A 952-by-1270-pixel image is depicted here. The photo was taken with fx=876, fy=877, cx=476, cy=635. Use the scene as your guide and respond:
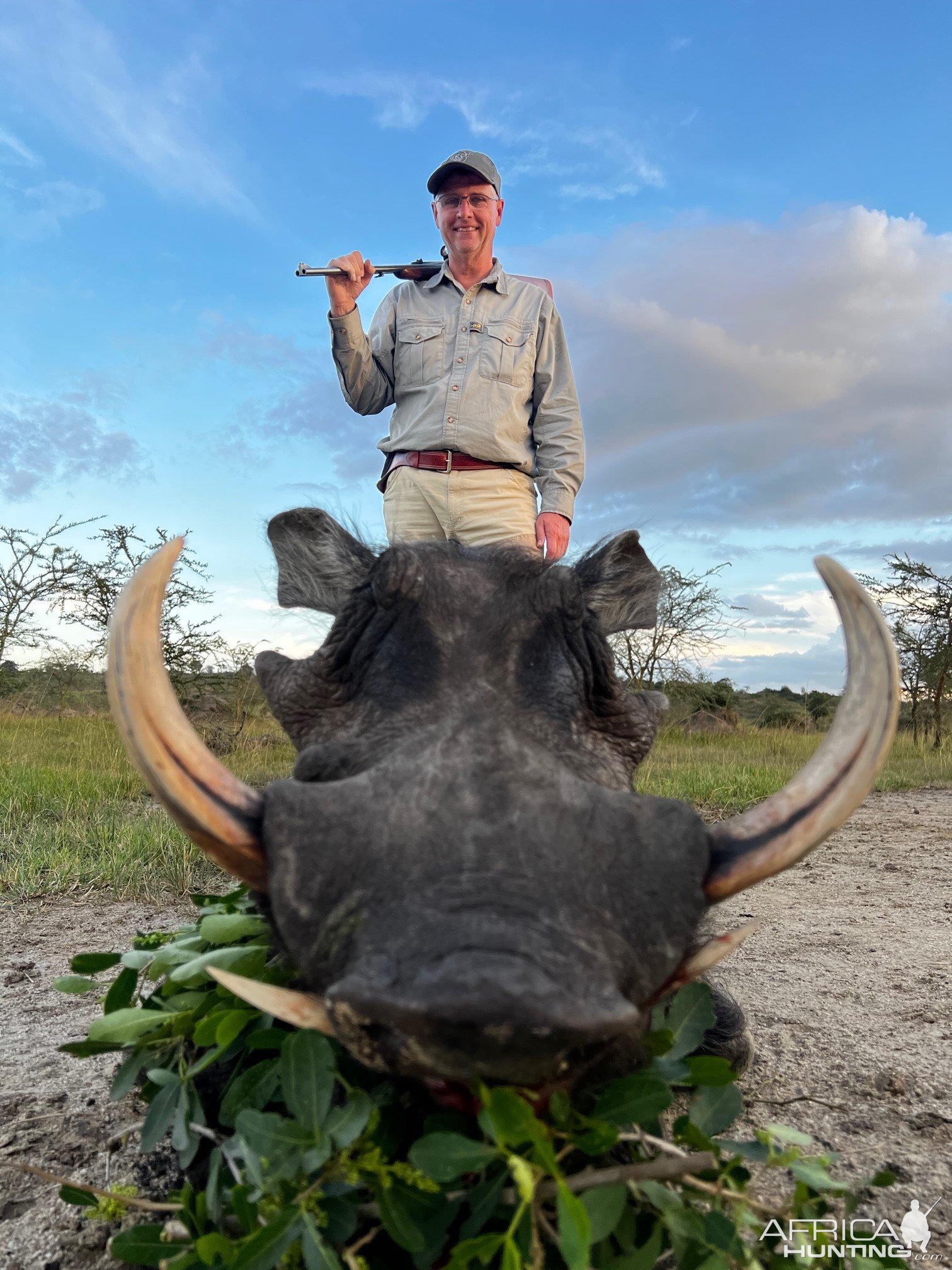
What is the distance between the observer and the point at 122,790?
741cm

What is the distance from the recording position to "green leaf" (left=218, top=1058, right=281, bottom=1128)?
Result: 1.68 metres

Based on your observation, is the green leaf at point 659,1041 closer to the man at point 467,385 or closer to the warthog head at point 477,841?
the warthog head at point 477,841

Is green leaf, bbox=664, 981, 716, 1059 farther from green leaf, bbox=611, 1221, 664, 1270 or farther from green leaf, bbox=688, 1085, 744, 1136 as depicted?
green leaf, bbox=611, 1221, 664, 1270

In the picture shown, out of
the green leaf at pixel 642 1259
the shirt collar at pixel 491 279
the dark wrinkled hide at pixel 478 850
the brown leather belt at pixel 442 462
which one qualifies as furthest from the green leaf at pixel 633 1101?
the shirt collar at pixel 491 279

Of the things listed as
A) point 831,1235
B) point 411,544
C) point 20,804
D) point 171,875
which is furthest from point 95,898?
point 831,1235

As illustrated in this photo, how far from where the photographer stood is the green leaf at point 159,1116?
1759 mm

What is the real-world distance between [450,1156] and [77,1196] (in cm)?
89

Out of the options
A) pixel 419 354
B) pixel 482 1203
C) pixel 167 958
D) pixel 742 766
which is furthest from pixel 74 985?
pixel 742 766

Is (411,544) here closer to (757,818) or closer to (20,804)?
(757,818)

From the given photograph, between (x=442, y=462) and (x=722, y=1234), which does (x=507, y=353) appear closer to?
(x=442, y=462)

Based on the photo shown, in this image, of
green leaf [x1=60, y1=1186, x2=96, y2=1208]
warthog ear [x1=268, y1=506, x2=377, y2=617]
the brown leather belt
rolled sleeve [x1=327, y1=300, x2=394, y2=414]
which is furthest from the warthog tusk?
rolled sleeve [x1=327, y1=300, x2=394, y2=414]

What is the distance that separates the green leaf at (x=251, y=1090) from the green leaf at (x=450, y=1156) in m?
0.53

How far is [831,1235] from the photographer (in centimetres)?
156

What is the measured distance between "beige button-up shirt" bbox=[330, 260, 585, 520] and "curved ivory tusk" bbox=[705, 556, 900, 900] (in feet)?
10.2
